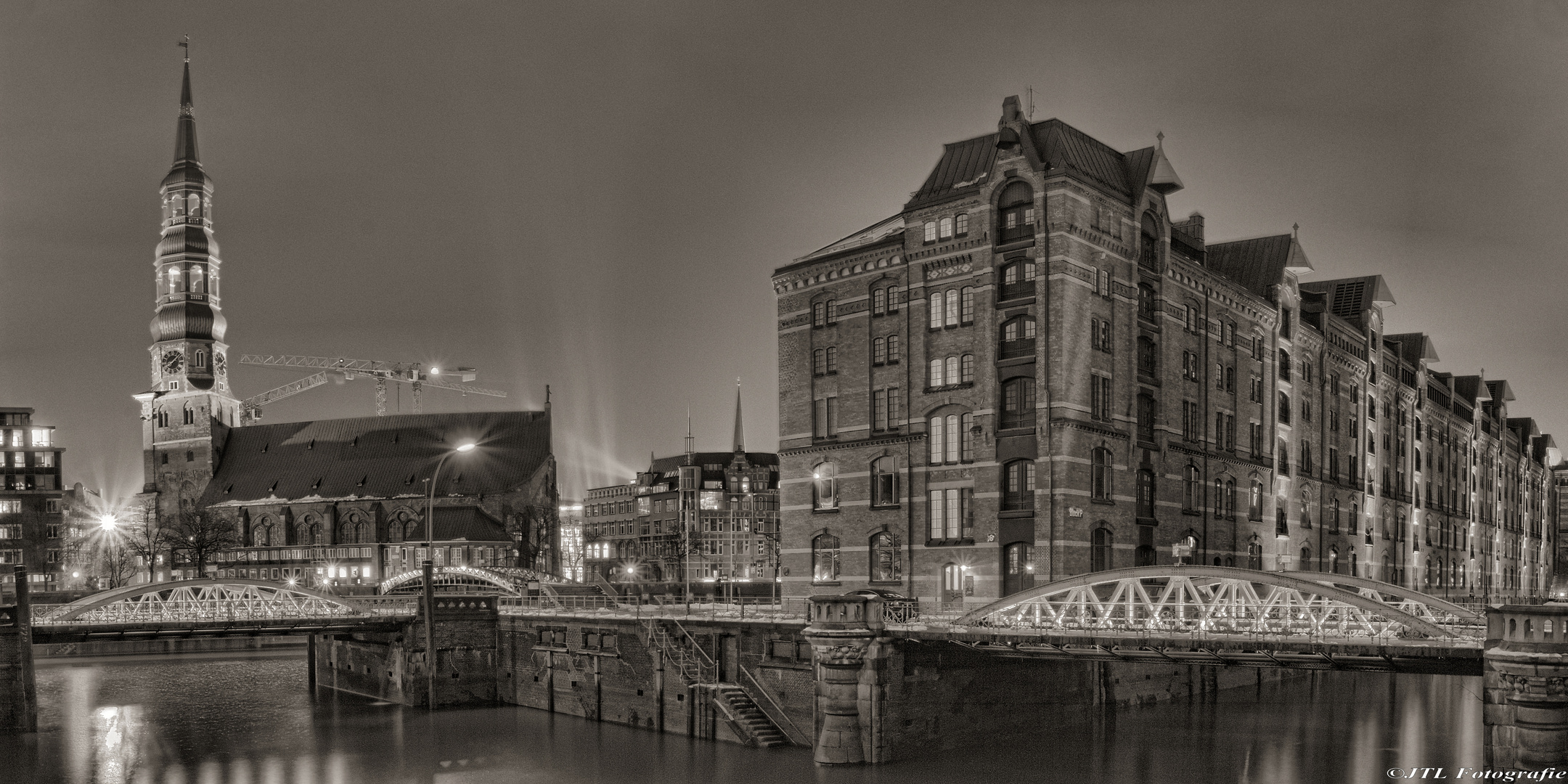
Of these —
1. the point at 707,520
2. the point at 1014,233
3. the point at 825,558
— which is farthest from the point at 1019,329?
the point at 707,520

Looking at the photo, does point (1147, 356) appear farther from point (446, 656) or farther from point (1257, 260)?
point (446, 656)

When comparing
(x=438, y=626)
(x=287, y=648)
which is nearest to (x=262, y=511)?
(x=287, y=648)

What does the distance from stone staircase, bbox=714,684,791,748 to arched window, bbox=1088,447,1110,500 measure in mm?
17559

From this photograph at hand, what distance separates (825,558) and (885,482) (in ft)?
16.8

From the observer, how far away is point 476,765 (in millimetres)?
49500

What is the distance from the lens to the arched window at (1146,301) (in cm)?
6325

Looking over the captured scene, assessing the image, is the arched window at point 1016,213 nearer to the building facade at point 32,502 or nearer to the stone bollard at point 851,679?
the stone bollard at point 851,679

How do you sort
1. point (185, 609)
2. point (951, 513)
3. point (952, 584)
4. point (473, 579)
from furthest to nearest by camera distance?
point (473, 579)
point (185, 609)
point (951, 513)
point (952, 584)

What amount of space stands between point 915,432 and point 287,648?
2750 inches

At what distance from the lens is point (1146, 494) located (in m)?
63.9

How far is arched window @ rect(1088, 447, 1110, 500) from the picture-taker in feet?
193

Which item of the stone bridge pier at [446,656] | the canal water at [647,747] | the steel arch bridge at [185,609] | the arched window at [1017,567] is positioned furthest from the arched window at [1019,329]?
the steel arch bridge at [185,609]

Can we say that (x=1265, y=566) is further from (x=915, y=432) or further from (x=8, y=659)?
(x=8, y=659)

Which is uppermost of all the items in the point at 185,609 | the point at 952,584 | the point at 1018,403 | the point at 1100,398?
the point at 1100,398
